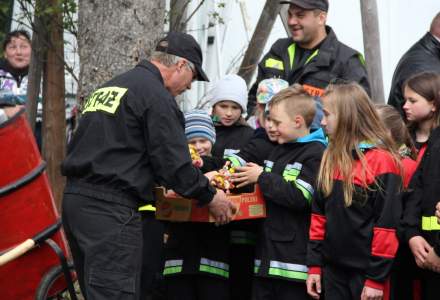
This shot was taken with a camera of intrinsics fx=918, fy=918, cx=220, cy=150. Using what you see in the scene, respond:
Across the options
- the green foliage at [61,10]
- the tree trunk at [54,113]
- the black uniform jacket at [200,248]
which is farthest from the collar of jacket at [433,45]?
the tree trunk at [54,113]

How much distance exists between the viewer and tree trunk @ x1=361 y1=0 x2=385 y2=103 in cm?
739

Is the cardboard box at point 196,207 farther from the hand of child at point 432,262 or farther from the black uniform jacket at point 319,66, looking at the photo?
the hand of child at point 432,262

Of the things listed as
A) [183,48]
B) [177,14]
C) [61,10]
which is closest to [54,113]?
[61,10]

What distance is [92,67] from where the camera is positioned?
6.21 metres

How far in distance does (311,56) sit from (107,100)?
5.68 feet

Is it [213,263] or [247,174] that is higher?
[247,174]

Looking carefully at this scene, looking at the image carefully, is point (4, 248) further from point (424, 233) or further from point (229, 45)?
point (229, 45)

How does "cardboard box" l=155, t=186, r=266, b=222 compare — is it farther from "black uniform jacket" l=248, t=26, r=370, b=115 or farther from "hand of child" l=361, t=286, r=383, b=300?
"black uniform jacket" l=248, t=26, r=370, b=115

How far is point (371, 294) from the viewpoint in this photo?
4.80 meters

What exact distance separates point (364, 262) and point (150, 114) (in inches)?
54.2

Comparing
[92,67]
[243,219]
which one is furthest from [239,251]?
[92,67]

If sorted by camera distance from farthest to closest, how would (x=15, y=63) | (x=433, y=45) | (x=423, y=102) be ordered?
(x=15, y=63), (x=433, y=45), (x=423, y=102)

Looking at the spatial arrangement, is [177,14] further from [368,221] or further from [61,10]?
[368,221]

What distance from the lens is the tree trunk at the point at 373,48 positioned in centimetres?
739
